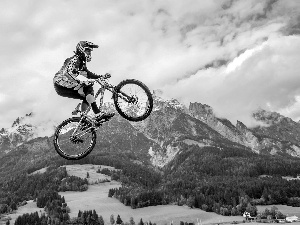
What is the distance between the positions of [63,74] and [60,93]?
733 millimetres

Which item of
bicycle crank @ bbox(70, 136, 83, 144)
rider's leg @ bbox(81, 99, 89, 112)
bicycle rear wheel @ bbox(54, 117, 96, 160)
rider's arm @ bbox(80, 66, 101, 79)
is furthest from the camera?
rider's leg @ bbox(81, 99, 89, 112)

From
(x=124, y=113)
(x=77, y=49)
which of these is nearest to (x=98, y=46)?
(x=77, y=49)

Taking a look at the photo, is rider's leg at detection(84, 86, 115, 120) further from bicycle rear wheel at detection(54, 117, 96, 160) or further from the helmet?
the helmet

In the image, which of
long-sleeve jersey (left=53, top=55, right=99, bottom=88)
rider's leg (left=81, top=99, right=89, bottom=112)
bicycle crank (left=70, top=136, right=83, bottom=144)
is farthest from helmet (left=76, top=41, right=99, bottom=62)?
bicycle crank (left=70, top=136, right=83, bottom=144)

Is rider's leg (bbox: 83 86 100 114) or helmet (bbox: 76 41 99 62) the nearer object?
helmet (bbox: 76 41 99 62)

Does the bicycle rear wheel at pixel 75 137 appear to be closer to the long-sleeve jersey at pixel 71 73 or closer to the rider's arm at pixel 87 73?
Result: the long-sleeve jersey at pixel 71 73

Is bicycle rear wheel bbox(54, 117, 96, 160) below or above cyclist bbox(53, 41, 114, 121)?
below

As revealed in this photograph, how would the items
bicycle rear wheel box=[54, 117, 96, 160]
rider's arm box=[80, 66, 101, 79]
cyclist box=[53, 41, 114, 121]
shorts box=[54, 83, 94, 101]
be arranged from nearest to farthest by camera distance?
1. bicycle rear wheel box=[54, 117, 96, 160]
2. cyclist box=[53, 41, 114, 121]
3. rider's arm box=[80, 66, 101, 79]
4. shorts box=[54, 83, 94, 101]

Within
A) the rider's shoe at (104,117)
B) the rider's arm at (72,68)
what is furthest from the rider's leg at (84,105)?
the rider's arm at (72,68)

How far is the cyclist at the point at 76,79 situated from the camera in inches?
504

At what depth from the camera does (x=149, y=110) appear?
43.1ft

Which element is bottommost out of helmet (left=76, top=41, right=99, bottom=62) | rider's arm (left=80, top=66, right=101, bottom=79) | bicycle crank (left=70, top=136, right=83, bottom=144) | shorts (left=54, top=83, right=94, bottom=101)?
bicycle crank (left=70, top=136, right=83, bottom=144)

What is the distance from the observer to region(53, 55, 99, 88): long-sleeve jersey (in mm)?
12922

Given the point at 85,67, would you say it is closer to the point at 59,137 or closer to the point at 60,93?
the point at 60,93
